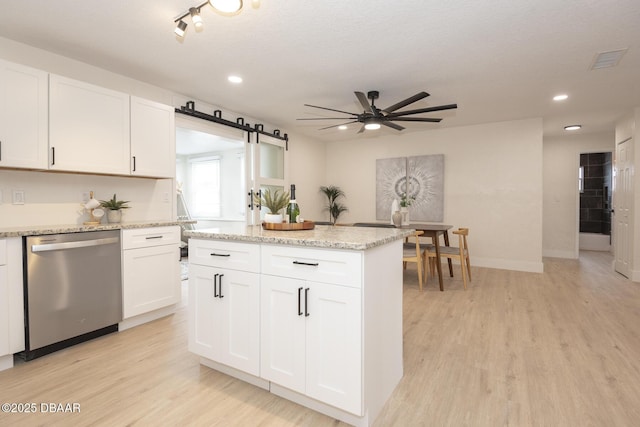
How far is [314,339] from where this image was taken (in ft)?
5.38

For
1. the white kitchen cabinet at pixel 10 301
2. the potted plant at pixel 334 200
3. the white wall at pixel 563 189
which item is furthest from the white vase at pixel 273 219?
the white wall at pixel 563 189

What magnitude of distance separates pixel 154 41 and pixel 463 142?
499cm

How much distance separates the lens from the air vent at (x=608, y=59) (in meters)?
2.87

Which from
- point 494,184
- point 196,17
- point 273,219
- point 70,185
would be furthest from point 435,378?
point 494,184

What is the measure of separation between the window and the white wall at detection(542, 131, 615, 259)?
23.5ft

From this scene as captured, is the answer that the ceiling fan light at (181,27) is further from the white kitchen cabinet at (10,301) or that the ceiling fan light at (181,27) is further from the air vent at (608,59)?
the air vent at (608,59)

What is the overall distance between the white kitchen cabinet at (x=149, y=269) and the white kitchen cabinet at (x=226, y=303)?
1051 mm

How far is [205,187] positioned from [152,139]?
4.52 metres

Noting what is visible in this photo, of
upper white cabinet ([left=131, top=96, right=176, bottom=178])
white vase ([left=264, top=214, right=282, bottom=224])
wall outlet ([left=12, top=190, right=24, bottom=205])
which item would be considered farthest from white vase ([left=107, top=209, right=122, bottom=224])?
white vase ([left=264, top=214, right=282, bottom=224])

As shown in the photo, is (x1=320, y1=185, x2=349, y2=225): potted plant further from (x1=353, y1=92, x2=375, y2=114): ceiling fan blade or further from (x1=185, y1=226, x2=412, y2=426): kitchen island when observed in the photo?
(x1=185, y1=226, x2=412, y2=426): kitchen island

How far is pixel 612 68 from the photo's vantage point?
3.22m

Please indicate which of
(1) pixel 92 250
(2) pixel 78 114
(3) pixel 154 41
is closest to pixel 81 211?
(1) pixel 92 250

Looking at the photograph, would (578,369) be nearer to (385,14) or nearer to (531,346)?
(531,346)

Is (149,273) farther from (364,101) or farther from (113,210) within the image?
(364,101)
